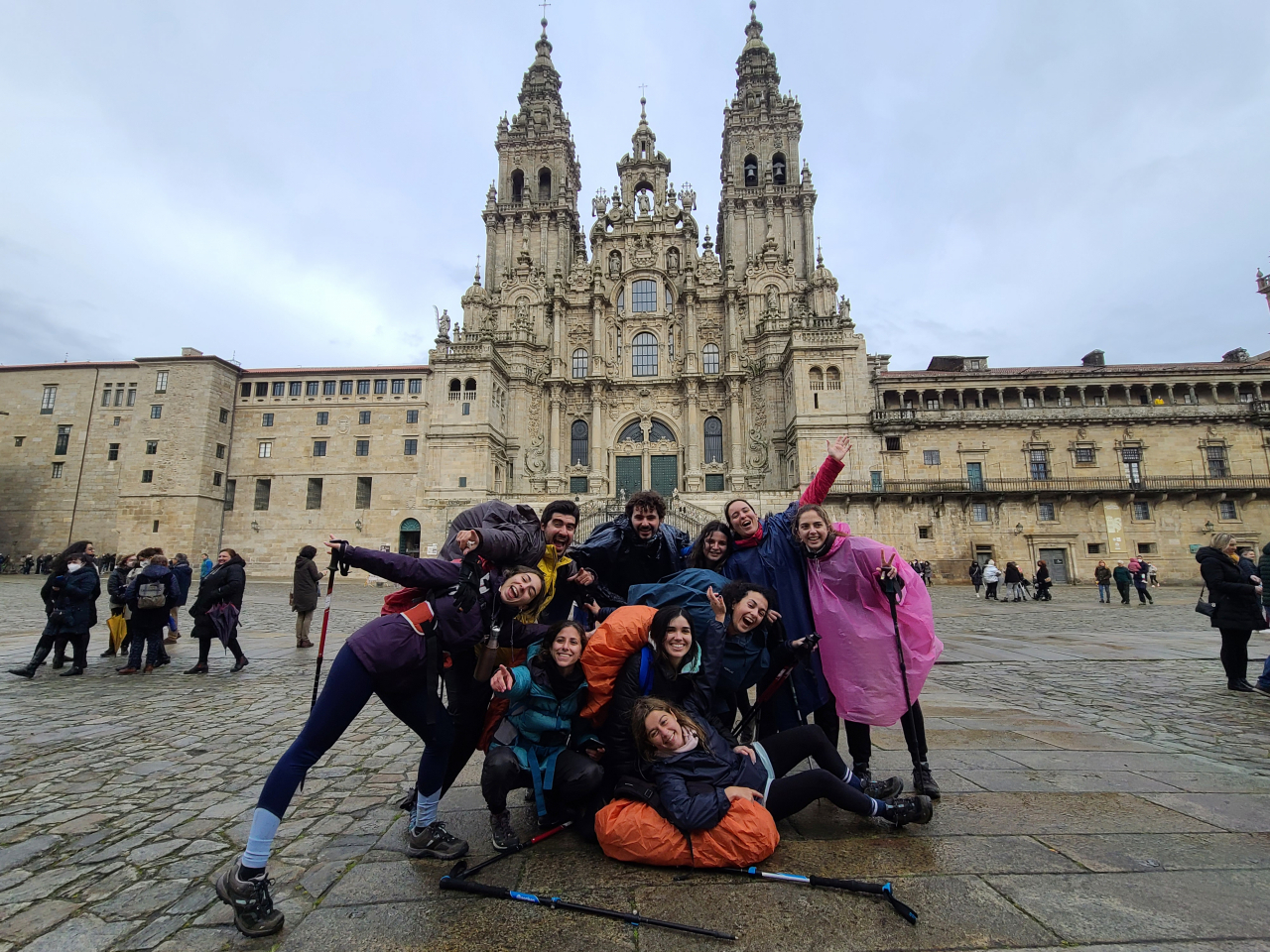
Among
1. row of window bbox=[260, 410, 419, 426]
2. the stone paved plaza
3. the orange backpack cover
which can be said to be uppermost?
row of window bbox=[260, 410, 419, 426]

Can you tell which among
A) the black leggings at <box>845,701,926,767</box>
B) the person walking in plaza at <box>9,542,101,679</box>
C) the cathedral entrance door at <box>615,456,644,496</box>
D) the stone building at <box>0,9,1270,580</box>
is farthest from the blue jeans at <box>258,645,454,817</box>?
the cathedral entrance door at <box>615,456,644,496</box>

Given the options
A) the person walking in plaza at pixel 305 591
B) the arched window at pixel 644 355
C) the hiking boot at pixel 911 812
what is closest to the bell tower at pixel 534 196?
the arched window at pixel 644 355

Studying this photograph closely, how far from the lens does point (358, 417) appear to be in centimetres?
3631

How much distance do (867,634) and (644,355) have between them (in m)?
37.9

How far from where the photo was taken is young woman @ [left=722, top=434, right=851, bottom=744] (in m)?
4.20

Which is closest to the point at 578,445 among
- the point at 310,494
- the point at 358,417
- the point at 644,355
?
the point at 644,355

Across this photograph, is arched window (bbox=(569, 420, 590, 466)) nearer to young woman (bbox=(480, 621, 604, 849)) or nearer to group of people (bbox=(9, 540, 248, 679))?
group of people (bbox=(9, 540, 248, 679))

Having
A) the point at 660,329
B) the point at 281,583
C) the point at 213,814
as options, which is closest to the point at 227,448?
the point at 281,583

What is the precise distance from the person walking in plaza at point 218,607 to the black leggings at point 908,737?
27.1ft

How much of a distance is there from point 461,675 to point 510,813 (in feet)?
3.52

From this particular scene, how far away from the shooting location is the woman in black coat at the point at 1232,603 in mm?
7094

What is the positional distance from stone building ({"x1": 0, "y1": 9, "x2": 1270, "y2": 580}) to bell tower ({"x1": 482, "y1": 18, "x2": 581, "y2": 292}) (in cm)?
17

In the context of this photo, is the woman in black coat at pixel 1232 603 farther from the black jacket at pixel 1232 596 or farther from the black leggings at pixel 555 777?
the black leggings at pixel 555 777

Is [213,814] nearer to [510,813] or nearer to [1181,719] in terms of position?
[510,813]
